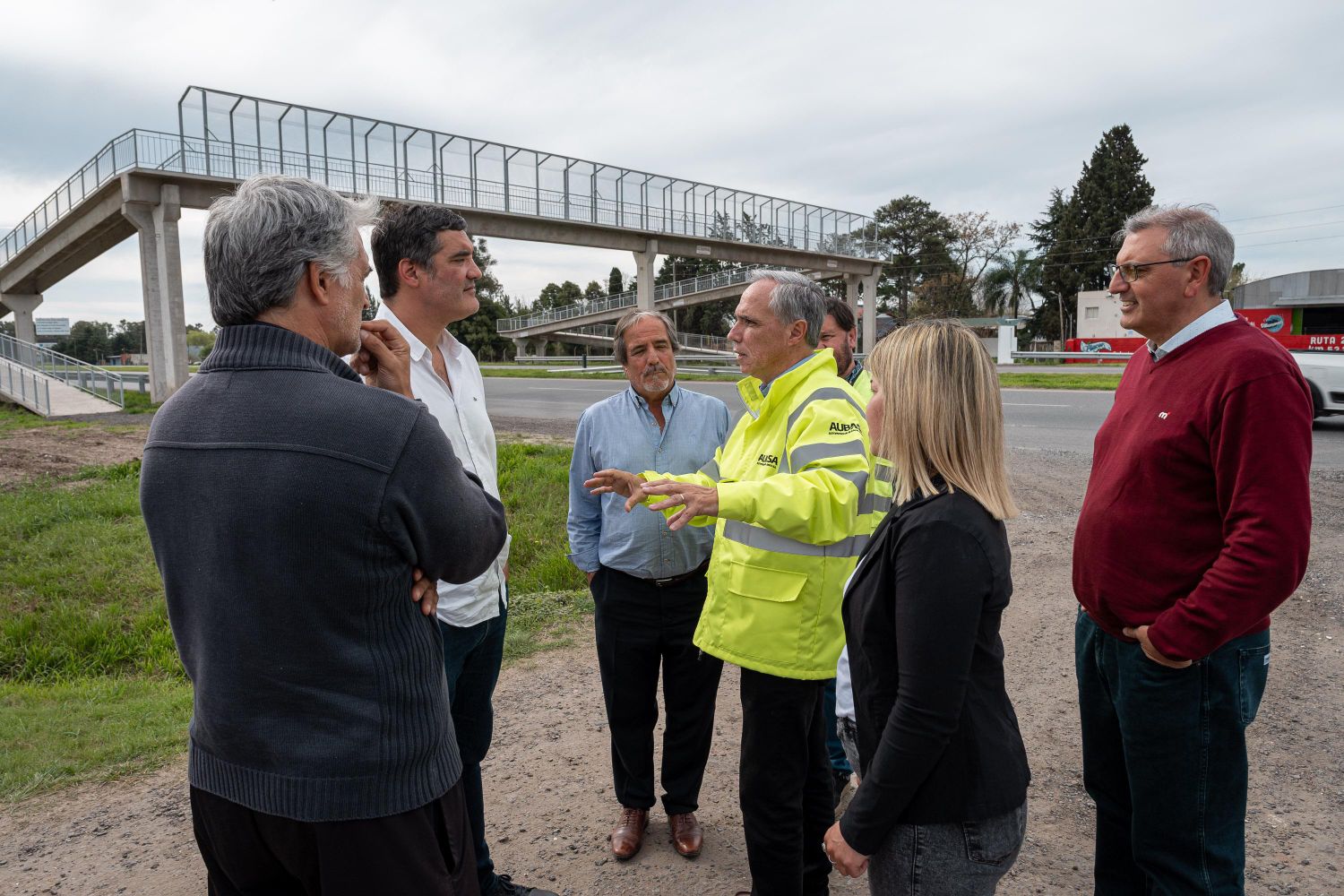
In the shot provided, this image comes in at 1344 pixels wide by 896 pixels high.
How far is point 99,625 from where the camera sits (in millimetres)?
6219

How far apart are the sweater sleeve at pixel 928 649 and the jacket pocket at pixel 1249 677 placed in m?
1.04

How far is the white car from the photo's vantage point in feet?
41.5

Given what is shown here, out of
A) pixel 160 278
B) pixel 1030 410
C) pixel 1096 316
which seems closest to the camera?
pixel 1030 410

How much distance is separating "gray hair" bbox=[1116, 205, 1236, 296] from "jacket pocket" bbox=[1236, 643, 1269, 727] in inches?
42.5

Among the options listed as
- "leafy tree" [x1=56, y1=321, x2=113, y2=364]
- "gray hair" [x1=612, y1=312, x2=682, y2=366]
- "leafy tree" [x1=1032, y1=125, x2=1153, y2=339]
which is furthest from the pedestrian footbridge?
"leafy tree" [x1=56, y1=321, x2=113, y2=364]

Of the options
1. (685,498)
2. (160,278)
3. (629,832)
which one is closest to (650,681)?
(629,832)

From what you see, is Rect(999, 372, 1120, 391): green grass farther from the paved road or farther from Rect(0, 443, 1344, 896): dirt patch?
Rect(0, 443, 1344, 896): dirt patch

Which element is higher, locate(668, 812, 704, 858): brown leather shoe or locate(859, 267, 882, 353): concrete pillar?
locate(859, 267, 882, 353): concrete pillar

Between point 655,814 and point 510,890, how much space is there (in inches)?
33.1

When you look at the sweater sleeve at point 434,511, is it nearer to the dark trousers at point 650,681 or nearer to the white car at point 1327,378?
the dark trousers at point 650,681

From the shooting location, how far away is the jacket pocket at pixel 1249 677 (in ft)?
7.57

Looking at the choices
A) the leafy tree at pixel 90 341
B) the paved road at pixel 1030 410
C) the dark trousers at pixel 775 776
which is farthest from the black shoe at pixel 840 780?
the leafy tree at pixel 90 341

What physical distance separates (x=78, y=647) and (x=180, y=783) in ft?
9.87

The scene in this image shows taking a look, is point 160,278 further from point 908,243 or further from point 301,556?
point 908,243
